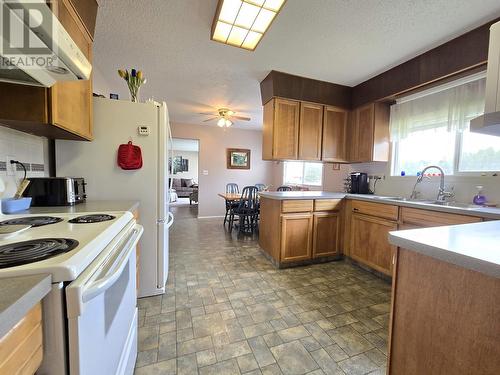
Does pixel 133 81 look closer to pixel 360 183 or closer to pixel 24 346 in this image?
pixel 24 346

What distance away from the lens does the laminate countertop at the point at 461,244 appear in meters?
0.65

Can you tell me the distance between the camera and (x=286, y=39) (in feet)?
6.68

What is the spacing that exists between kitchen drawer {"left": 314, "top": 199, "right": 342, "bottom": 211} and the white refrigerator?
1.76 m

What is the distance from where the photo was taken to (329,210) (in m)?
2.80

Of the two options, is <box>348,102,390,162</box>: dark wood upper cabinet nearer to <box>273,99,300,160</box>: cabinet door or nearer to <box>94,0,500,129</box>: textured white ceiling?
<box>94,0,500,129</box>: textured white ceiling

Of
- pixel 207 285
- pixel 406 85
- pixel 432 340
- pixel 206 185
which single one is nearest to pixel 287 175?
pixel 206 185

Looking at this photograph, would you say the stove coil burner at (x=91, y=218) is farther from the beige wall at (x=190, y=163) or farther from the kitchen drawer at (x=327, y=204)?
the beige wall at (x=190, y=163)

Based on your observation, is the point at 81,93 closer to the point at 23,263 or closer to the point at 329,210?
the point at 23,263

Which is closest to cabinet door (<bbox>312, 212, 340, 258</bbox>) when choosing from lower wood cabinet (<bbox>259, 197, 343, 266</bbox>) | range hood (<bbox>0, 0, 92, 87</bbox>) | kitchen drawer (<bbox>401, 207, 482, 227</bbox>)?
lower wood cabinet (<bbox>259, 197, 343, 266</bbox>)

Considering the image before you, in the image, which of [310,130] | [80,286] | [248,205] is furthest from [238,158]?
[80,286]

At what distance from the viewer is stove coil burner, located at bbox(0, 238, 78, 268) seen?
0.57 meters

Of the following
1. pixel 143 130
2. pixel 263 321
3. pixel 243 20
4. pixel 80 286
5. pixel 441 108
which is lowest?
pixel 263 321

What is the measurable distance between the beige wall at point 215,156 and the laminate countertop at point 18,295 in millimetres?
5072

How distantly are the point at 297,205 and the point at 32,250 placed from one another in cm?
232
